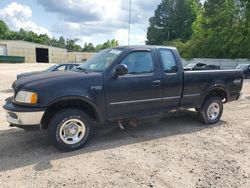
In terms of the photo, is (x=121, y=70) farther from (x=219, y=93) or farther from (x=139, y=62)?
(x=219, y=93)

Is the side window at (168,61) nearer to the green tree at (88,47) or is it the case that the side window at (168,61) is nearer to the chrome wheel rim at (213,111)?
the chrome wheel rim at (213,111)

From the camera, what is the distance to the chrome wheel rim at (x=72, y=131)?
17.2 feet

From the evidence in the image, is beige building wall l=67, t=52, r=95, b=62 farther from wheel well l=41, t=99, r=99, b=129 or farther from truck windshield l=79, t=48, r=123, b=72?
wheel well l=41, t=99, r=99, b=129

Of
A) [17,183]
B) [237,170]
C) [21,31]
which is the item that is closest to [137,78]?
[237,170]

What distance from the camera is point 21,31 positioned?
121 m

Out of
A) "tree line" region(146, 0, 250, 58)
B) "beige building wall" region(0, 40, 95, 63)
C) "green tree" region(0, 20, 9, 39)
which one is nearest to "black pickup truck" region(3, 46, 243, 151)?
"tree line" region(146, 0, 250, 58)

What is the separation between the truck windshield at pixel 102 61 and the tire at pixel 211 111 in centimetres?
270

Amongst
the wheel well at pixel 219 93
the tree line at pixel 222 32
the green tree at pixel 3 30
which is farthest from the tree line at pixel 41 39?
the wheel well at pixel 219 93

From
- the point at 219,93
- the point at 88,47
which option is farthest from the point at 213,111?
the point at 88,47

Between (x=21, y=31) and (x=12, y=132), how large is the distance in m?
125

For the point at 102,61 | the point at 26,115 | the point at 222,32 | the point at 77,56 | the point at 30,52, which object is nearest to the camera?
the point at 26,115

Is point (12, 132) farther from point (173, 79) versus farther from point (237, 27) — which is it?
point (237, 27)

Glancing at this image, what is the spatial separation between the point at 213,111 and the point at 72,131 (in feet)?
12.7

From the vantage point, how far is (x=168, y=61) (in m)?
6.48
